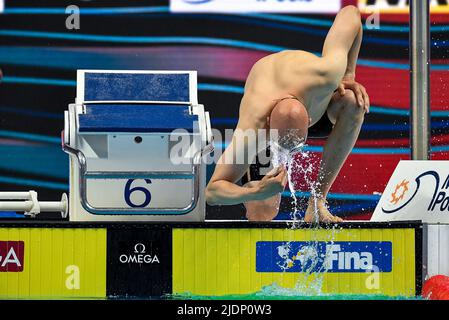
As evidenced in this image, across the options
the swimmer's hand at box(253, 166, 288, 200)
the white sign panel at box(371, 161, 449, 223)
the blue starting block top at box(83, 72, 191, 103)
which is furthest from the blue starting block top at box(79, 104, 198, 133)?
the white sign panel at box(371, 161, 449, 223)

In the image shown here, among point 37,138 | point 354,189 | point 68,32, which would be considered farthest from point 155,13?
point 354,189

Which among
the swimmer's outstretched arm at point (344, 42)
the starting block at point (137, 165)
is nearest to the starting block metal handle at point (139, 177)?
the starting block at point (137, 165)

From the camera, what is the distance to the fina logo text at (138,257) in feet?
15.9

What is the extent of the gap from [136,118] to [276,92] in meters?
0.61

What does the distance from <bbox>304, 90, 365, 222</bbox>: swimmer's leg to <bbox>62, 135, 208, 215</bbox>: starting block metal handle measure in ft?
1.94

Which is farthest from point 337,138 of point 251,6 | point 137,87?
point 251,6

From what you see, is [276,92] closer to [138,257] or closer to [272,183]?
[272,183]

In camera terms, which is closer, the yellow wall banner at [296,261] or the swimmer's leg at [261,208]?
the yellow wall banner at [296,261]

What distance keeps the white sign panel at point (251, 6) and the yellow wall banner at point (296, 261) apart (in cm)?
250

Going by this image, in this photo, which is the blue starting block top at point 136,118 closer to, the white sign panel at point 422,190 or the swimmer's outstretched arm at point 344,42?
the swimmer's outstretched arm at point 344,42

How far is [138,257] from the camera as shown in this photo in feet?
15.9

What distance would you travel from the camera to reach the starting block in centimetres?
497

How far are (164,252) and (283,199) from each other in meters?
2.17

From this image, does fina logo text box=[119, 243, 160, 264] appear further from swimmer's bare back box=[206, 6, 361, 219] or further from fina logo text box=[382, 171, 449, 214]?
fina logo text box=[382, 171, 449, 214]
